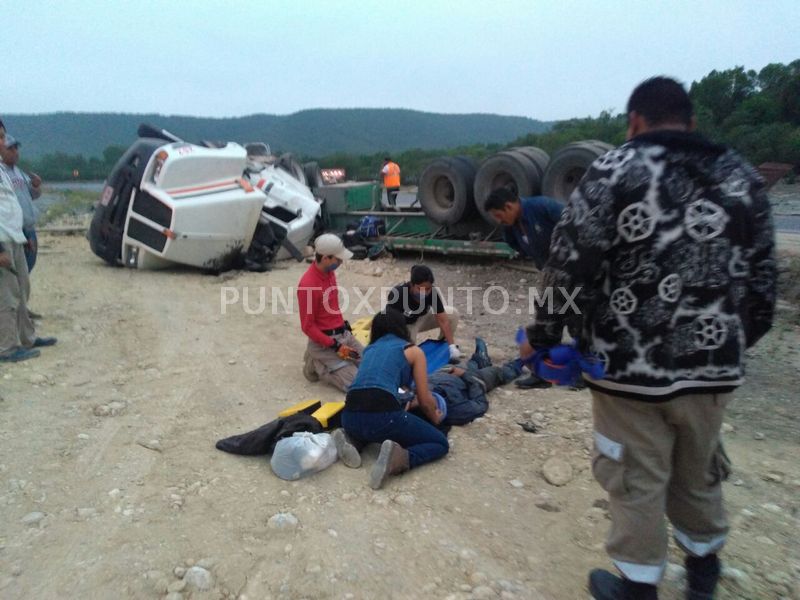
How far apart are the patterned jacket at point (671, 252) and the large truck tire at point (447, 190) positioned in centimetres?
693

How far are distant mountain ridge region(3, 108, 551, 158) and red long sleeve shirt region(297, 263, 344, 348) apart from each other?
6357 cm

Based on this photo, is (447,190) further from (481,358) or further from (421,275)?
(481,358)

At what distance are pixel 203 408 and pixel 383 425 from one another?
5.20ft

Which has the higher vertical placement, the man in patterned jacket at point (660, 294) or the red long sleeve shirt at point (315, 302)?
the man in patterned jacket at point (660, 294)

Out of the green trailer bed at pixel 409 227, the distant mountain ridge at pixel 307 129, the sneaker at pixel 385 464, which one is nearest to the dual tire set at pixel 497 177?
the green trailer bed at pixel 409 227

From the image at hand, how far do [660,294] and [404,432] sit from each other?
1782 millimetres

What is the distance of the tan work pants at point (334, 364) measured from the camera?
445cm

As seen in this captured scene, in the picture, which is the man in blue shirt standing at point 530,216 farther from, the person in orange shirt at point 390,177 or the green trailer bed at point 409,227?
Answer: the person in orange shirt at point 390,177

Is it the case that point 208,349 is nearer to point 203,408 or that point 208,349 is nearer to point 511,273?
point 203,408

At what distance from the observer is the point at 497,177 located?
809cm

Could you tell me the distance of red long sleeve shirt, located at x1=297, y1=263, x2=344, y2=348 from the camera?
175 inches

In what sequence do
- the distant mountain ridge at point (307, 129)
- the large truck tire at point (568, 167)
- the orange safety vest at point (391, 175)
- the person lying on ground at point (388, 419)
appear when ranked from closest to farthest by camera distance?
the person lying on ground at point (388, 419), the large truck tire at point (568, 167), the orange safety vest at point (391, 175), the distant mountain ridge at point (307, 129)

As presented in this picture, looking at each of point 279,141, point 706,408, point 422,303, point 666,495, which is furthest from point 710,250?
point 279,141

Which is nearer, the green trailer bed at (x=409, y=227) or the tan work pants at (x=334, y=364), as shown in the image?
the tan work pants at (x=334, y=364)
